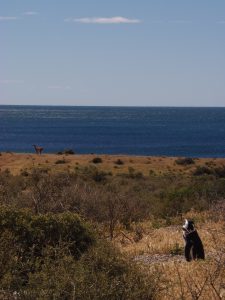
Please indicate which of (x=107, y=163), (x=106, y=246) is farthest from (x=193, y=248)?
(x=107, y=163)

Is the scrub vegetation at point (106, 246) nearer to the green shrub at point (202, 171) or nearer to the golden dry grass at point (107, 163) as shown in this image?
the green shrub at point (202, 171)

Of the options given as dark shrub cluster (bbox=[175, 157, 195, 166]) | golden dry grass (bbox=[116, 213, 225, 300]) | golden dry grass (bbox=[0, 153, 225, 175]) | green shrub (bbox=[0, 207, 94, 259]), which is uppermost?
green shrub (bbox=[0, 207, 94, 259])

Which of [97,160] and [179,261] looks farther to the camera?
[97,160]

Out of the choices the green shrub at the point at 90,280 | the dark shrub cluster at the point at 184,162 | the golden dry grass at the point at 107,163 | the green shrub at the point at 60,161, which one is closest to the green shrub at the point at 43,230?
the green shrub at the point at 90,280

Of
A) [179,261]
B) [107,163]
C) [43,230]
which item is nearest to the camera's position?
[43,230]

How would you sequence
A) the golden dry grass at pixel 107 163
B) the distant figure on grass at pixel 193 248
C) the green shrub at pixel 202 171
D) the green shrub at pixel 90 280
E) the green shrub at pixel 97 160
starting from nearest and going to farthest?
the green shrub at pixel 90 280
the distant figure on grass at pixel 193 248
the green shrub at pixel 202 171
the golden dry grass at pixel 107 163
the green shrub at pixel 97 160

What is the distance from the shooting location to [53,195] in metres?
19.5

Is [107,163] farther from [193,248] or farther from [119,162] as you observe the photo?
[193,248]

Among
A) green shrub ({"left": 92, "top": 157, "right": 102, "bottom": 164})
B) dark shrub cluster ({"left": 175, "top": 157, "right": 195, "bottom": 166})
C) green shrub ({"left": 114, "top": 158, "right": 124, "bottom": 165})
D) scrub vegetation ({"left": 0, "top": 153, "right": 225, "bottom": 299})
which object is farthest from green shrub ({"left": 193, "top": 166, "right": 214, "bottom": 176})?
scrub vegetation ({"left": 0, "top": 153, "right": 225, "bottom": 299})

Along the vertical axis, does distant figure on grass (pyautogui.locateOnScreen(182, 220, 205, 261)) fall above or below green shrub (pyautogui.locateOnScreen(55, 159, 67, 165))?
above

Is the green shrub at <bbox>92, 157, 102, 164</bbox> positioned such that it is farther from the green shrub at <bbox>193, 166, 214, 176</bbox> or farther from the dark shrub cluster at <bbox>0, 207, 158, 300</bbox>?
the dark shrub cluster at <bbox>0, 207, 158, 300</bbox>

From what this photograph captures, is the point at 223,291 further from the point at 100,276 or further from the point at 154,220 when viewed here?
the point at 154,220

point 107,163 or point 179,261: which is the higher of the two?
point 179,261

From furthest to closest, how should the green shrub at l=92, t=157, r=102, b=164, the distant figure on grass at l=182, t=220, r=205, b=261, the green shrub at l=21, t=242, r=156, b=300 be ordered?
the green shrub at l=92, t=157, r=102, b=164, the distant figure on grass at l=182, t=220, r=205, b=261, the green shrub at l=21, t=242, r=156, b=300
